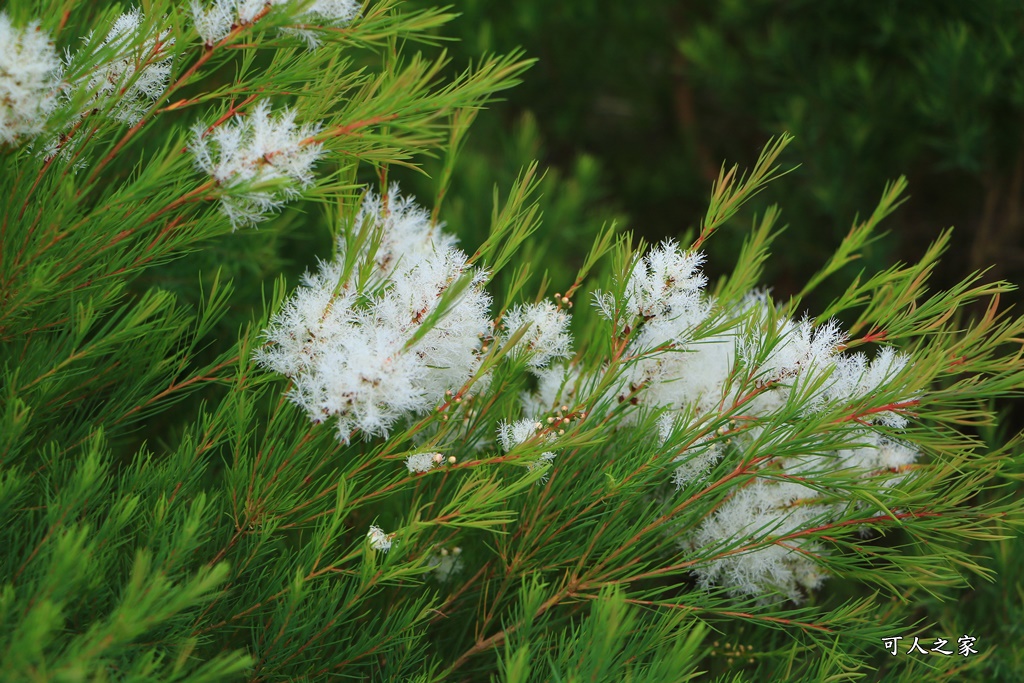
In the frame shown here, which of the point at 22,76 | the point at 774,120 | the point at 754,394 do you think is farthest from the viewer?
the point at 774,120

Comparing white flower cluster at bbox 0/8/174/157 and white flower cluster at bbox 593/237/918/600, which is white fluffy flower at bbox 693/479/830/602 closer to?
white flower cluster at bbox 593/237/918/600

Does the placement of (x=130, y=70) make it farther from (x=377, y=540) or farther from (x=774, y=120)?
(x=774, y=120)

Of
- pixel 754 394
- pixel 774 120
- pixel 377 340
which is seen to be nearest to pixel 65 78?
pixel 377 340

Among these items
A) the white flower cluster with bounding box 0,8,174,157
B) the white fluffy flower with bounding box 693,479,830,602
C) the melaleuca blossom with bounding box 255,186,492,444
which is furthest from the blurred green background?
the white flower cluster with bounding box 0,8,174,157

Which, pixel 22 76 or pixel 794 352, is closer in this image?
pixel 22 76

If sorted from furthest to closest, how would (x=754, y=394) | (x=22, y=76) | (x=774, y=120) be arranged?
(x=774, y=120), (x=754, y=394), (x=22, y=76)

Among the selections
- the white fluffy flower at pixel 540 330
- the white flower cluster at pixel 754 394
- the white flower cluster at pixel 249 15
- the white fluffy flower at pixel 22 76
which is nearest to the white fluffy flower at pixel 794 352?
the white flower cluster at pixel 754 394

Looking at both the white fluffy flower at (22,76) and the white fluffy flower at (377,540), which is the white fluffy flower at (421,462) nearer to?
the white fluffy flower at (377,540)
